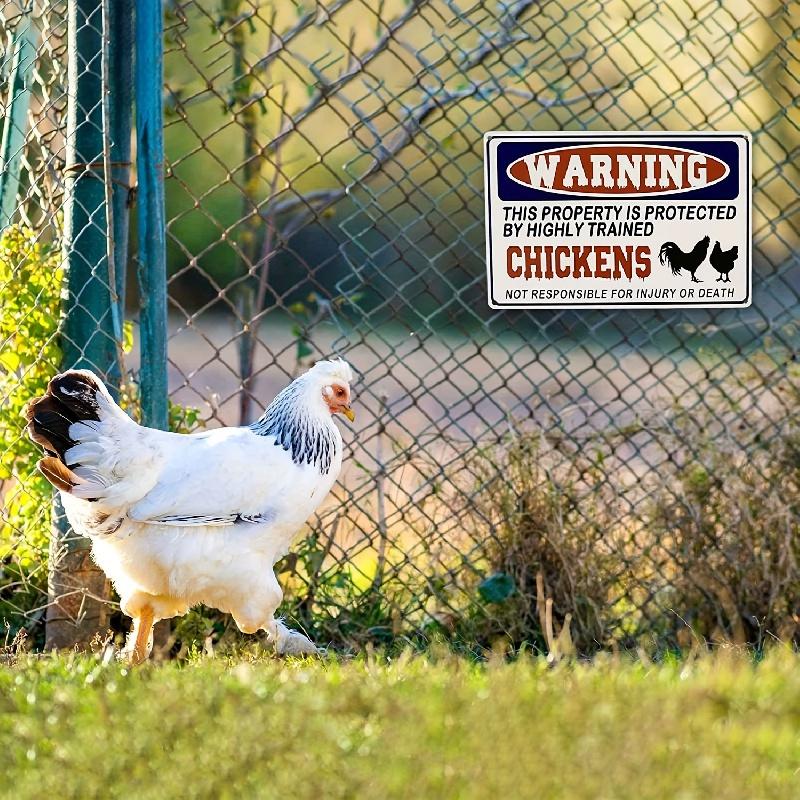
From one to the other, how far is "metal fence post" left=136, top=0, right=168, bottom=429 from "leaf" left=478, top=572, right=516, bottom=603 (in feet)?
4.40

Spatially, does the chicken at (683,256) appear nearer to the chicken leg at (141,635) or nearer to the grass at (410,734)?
the grass at (410,734)

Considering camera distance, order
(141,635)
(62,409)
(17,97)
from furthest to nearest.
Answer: (17,97) → (141,635) → (62,409)

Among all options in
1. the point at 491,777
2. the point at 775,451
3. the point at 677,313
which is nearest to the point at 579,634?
the point at 775,451

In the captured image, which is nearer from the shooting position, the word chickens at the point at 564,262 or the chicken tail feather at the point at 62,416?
the chicken tail feather at the point at 62,416

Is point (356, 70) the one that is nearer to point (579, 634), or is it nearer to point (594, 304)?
point (594, 304)

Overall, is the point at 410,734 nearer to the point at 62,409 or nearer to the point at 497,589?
the point at 62,409

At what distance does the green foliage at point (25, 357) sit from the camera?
4.16 m

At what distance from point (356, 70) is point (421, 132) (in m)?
0.34

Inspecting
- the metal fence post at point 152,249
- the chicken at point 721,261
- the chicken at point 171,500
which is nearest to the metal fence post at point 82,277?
the metal fence post at point 152,249

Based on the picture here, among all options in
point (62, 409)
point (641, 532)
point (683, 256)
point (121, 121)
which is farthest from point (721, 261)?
point (62, 409)

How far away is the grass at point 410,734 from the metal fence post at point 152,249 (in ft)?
4.14

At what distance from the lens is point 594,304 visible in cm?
443

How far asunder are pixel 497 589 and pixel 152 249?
1.76 meters

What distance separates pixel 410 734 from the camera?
248cm
